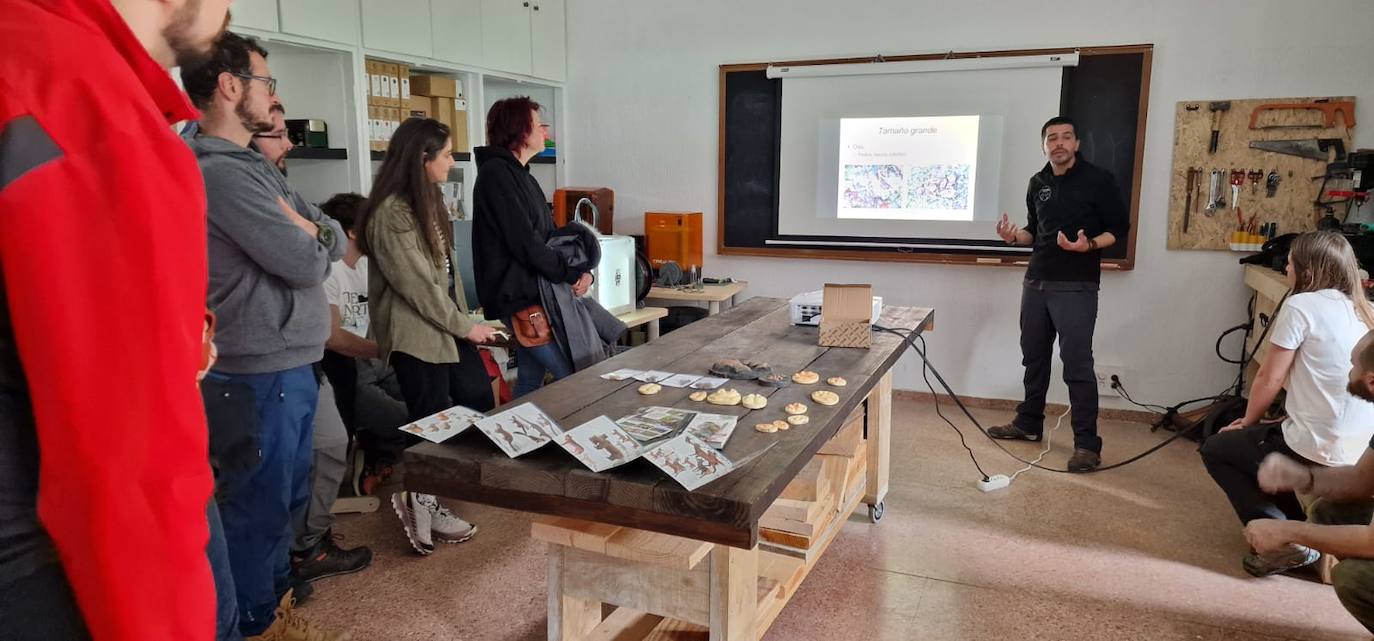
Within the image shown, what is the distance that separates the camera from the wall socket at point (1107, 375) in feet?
15.2

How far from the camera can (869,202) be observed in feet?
16.4

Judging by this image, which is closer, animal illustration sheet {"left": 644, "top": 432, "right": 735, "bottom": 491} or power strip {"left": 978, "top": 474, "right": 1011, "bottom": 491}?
animal illustration sheet {"left": 644, "top": 432, "right": 735, "bottom": 491}

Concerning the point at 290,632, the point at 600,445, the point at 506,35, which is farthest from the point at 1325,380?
the point at 506,35

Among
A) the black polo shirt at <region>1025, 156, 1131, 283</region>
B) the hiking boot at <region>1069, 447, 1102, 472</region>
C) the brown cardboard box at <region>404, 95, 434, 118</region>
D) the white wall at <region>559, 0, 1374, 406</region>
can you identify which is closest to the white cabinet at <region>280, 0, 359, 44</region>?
the brown cardboard box at <region>404, 95, 434, 118</region>

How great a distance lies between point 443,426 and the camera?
1807 millimetres

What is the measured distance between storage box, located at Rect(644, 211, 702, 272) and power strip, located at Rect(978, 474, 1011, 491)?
2.22m

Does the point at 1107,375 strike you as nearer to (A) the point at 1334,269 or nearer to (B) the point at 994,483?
(B) the point at 994,483

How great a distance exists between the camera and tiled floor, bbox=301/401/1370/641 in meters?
2.46

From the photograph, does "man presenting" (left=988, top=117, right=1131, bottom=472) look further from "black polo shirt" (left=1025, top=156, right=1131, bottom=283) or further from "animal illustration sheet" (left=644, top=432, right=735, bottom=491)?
"animal illustration sheet" (left=644, top=432, right=735, bottom=491)

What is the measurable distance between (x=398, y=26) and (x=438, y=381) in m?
2.10

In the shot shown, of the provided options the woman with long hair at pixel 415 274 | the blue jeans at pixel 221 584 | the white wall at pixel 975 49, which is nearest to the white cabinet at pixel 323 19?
the woman with long hair at pixel 415 274

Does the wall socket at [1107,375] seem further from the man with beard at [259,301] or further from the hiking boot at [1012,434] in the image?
the man with beard at [259,301]

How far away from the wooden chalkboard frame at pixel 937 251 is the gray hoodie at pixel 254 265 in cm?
344

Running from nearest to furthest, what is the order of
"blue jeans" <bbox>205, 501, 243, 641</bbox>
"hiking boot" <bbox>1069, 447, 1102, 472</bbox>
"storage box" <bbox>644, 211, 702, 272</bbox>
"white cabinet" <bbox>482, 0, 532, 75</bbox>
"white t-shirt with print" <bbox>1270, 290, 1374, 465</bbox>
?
"blue jeans" <bbox>205, 501, 243, 641</bbox> → "white t-shirt with print" <bbox>1270, 290, 1374, 465</bbox> → "hiking boot" <bbox>1069, 447, 1102, 472</bbox> → "white cabinet" <bbox>482, 0, 532, 75</bbox> → "storage box" <bbox>644, 211, 702, 272</bbox>
